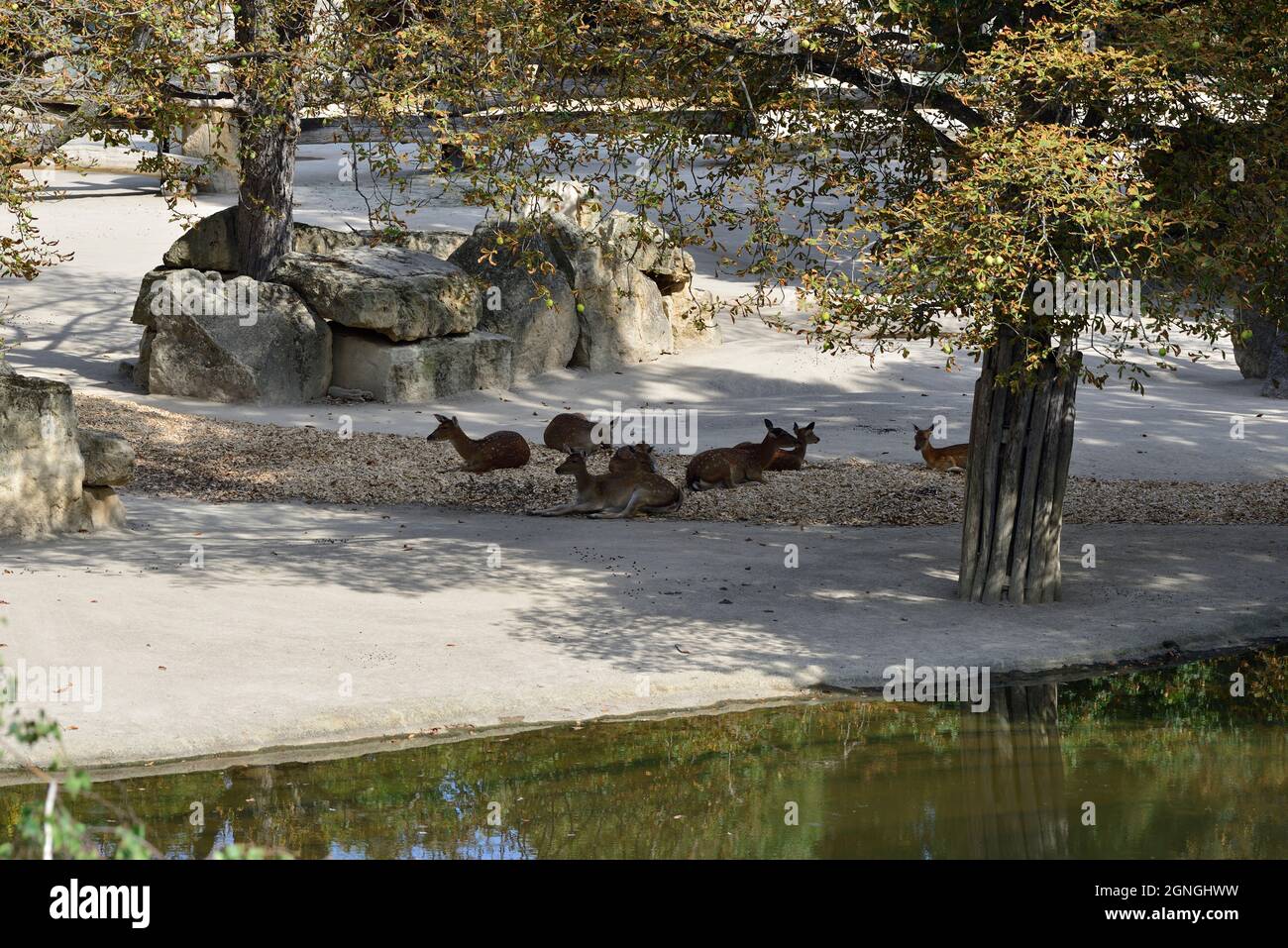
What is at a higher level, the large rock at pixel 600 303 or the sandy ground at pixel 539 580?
the large rock at pixel 600 303

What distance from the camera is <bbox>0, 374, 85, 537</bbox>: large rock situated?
10.4m

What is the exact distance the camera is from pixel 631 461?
40.7 ft

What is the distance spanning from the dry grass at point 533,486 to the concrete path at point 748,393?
1028 millimetres

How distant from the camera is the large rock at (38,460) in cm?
1042

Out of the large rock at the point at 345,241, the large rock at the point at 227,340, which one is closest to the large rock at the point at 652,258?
the large rock at the point at 345,241

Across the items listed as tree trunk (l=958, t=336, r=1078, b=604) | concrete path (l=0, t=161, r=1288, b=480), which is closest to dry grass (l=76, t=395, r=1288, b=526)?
concrete path (l=0, t=161, r=1288, b=480)

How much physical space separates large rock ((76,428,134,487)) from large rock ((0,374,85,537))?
0.58 ft

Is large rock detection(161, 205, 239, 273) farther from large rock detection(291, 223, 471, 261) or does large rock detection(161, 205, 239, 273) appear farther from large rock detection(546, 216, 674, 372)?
large rock detection(546, 216, 674, 372)

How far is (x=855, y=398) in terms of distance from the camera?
18.4m

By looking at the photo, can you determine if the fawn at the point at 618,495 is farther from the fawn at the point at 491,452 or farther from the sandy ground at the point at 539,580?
the fawn at the point at 491,452

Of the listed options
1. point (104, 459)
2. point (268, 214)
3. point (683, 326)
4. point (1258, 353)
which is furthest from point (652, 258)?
point (104, 459)

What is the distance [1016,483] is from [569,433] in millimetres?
6316

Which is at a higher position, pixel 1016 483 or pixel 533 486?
pixel 1016 483

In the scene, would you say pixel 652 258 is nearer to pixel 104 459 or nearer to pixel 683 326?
pixel 683 326
